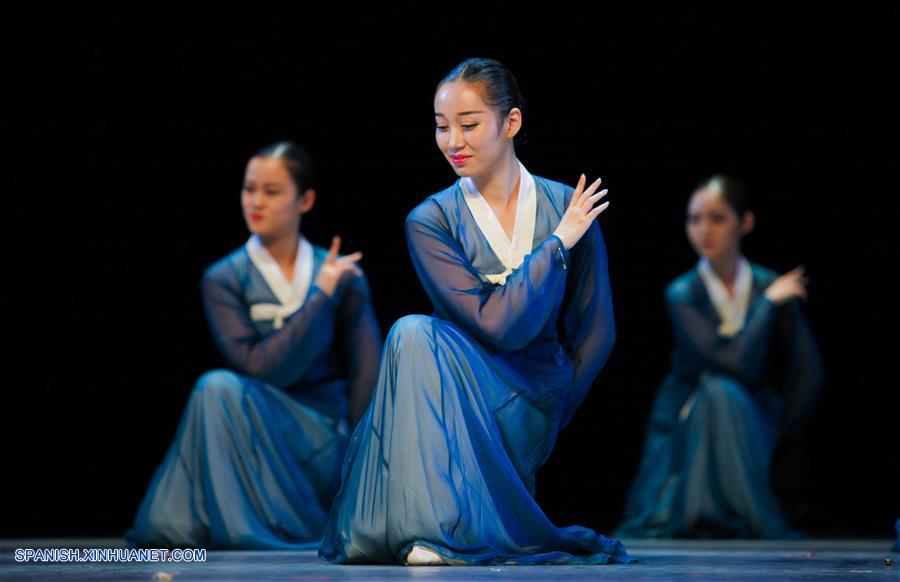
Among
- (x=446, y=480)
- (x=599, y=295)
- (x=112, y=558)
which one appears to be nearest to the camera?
(x=446, y=480)

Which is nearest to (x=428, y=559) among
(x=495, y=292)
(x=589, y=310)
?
(x=495, y=292)

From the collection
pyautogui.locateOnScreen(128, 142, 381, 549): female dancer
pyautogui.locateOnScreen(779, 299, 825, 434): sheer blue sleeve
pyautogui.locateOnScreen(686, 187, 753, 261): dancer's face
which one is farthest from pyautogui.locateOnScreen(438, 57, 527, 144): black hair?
pyautogui.locateOnScreen(779, 299, 825, 434): sheer blue sleeve

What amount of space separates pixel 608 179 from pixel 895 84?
45.9 inches

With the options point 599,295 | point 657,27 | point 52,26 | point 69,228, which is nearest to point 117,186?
point 69,228

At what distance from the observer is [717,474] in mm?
5133

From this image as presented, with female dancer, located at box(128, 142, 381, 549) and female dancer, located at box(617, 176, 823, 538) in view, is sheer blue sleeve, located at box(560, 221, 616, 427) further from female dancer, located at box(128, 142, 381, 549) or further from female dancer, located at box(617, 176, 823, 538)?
female dancer, located at box(617, 176, 823, 538)

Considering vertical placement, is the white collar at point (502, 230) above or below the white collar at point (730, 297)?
above

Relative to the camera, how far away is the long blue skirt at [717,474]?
16.6 feet

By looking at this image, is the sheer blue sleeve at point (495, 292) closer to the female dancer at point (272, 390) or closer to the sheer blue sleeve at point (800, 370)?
the female dancer at point (272, 390)

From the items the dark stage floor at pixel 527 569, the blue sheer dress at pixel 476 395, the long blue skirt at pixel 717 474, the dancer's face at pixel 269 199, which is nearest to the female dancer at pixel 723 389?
the long blue skirt at pixel 717 474

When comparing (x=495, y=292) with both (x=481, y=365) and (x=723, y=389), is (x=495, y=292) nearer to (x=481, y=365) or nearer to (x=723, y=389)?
(x=481, y=365)

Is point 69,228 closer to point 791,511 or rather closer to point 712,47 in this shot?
point 712,47

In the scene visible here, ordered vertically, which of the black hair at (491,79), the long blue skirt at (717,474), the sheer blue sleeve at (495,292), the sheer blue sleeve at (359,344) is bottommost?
the long blue skirt at (717,474)

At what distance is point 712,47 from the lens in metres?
5.36
